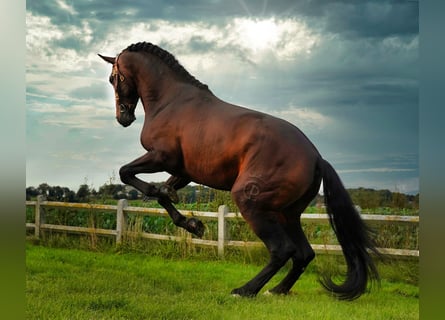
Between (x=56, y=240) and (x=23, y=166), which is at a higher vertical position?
(x=23, y=166)

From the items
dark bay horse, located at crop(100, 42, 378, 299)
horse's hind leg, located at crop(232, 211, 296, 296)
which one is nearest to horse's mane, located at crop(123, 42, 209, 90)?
dark bay horse, located at crop(100, 42, 378, 299)

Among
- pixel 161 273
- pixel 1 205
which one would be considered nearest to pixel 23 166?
pixel 1 205

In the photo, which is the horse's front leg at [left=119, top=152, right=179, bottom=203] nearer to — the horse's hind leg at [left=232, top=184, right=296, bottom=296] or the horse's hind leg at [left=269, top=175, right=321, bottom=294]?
the horse's hind leg at [left=232, top=184, right=296, bottom=296]

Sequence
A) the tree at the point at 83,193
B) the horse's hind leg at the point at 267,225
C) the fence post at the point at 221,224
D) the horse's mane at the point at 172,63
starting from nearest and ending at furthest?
the horse's hind leg at the point at 267,225 < the horse's mane at the point at 172,63 < the fence post at the point at 221,224 < the tree at the point at 83,193

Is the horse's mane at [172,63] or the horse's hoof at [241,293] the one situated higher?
the horse's mane at [172,63]

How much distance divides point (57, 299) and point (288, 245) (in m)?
1.84

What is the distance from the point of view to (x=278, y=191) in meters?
3.83

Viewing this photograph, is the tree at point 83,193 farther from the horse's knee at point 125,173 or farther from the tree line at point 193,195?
the horse's knee at point 125,173

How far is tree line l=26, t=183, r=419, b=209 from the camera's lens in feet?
19.1

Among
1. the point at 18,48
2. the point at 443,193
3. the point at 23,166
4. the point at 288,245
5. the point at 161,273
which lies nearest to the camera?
the point at 18,48

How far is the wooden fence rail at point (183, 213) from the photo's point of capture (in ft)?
17.1

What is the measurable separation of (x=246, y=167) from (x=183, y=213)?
6.97ft

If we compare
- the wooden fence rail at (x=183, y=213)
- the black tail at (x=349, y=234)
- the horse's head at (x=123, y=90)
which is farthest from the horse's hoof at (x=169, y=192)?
the wooden fence rail at (x=183, y=213)

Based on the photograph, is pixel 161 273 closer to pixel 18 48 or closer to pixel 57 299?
pixel 57 299
